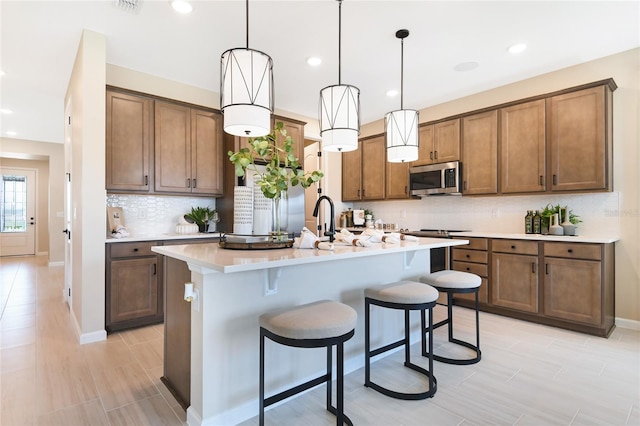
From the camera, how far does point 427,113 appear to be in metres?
4.93

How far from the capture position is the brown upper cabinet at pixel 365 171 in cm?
532

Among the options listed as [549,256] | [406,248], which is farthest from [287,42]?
[549,256]

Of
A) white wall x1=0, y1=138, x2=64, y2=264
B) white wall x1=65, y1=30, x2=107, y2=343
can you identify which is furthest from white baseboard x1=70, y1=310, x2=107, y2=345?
white wall x1=0, y1=138, x2=64, y2=264

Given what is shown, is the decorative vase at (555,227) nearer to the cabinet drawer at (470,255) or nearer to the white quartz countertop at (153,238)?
the cabinet drawer at (470,255)

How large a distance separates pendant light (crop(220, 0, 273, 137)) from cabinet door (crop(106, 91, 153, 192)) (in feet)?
7.19

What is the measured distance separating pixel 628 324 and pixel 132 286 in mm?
4972

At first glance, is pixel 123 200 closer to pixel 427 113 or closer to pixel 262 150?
pixel 262 150

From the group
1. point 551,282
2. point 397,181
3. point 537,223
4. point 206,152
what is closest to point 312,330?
point 551,282

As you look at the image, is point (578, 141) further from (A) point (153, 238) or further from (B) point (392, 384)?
(A) point (153, 238)

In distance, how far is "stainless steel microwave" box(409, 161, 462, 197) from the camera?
4270 mm

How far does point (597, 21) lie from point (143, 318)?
504cm

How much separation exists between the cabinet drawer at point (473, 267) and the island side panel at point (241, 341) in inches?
87.2

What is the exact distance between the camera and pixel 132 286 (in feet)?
10.6

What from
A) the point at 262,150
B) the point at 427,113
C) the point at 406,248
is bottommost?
the point at 406,248
